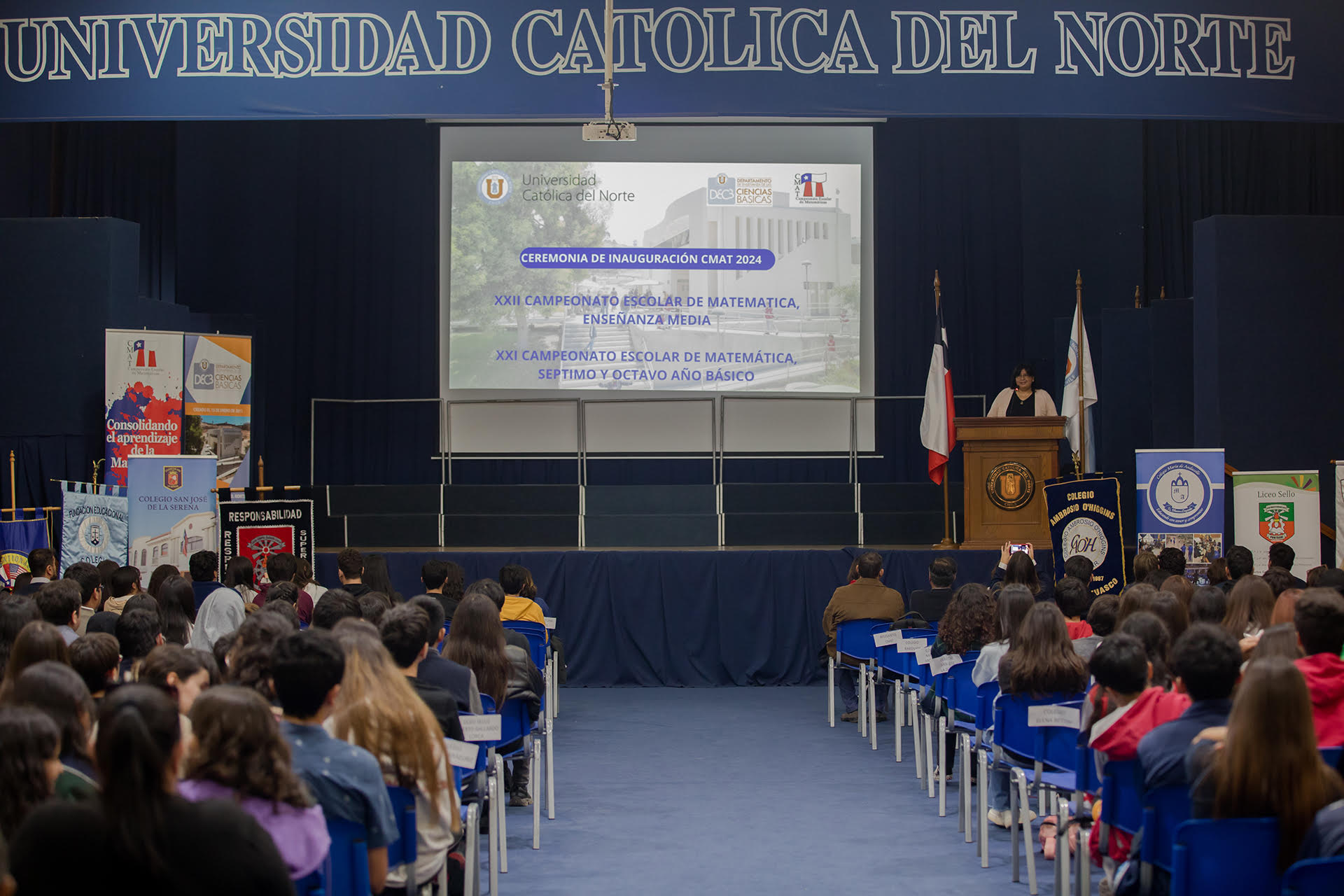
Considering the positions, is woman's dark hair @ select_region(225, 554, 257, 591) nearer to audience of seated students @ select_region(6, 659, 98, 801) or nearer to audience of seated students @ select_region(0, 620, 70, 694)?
audience of seated students @ select_region(0, 620, 70, 694)

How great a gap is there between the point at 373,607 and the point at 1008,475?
598 centimetres

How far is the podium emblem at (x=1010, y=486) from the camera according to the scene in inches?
387

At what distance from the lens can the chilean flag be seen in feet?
35.2

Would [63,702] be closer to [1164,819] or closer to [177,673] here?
[177,673]

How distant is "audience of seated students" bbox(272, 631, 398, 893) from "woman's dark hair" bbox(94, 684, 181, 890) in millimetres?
778

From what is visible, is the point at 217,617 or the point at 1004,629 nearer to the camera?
the point at 1004,629

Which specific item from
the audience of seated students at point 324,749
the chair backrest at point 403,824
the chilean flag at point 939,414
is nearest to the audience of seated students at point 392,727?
the chair backrest at point 403,824

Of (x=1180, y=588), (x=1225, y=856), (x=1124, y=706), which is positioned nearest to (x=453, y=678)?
(x=1124, y=706)

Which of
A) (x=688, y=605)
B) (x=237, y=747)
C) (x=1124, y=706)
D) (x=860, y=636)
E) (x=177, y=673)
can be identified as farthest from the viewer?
(x=688, y=605)

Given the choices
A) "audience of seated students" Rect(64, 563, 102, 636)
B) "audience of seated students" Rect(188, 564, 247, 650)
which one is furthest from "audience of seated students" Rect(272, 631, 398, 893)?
"audience of seated students" Rect(64, 563, 102, 636)

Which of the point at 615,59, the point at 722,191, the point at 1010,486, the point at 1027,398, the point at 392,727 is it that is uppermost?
the point at 722,191

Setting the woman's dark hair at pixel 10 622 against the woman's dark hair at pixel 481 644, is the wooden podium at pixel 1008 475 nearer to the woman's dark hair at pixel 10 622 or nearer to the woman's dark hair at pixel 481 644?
the woman's dark hair at pixel 481 644

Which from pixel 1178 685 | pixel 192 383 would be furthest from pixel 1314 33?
pixel 192 383

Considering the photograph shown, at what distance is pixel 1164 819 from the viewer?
3.29 m
